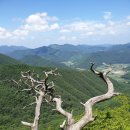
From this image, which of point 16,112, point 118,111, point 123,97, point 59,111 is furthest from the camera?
point 16,112

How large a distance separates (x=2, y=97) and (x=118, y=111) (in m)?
162

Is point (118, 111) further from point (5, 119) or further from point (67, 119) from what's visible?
point (5, 119)

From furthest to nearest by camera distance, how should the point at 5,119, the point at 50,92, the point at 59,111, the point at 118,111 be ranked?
the point at 5,119 < the point at 118,111 < the point at 50,92 < the point at 59,111

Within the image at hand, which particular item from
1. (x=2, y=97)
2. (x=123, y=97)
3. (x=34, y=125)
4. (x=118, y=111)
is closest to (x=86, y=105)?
(x=34, y=125)

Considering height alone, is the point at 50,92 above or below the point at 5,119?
above

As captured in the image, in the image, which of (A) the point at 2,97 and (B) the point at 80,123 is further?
(A) the point at 2,97

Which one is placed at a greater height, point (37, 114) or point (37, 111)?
point (37, 111)

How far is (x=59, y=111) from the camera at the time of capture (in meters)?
13.8

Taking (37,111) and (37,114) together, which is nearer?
(37,114)

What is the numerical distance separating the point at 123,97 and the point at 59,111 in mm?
28161

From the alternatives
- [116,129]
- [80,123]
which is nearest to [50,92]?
[80,123]

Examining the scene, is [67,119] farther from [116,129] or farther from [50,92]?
[116,129]

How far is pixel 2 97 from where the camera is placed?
652ft

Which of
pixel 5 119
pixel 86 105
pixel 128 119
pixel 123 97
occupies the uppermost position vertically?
pixel 86 105
